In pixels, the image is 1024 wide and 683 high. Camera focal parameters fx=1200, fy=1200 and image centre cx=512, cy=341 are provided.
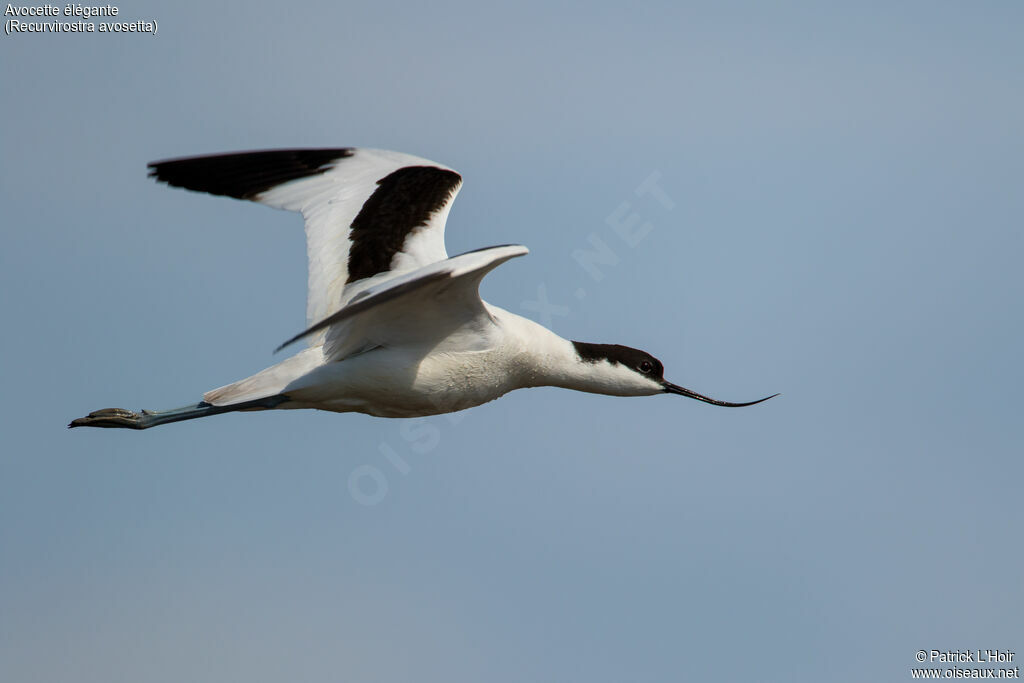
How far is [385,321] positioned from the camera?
7.82 metres

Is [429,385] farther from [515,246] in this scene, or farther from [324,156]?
[324,156]

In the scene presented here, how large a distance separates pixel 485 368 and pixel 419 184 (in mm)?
1682

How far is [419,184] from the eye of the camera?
9.00m

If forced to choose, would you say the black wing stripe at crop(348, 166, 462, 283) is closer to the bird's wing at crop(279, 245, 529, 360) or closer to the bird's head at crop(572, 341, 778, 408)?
the bird's wing at crop(279, 245, 529, 360)

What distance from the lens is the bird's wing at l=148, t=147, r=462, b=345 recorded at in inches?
336

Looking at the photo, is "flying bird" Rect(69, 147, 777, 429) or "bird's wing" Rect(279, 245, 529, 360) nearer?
"bird's wing" Rect(279, 245, 529, 360)

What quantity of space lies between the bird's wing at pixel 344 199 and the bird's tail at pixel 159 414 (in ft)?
2.41

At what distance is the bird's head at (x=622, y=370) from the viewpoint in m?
8.96

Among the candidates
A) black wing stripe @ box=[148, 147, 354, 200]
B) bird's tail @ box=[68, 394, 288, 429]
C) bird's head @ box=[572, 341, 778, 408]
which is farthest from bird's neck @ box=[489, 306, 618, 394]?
black wing stripe @ box=[148, 147, 354, 200]

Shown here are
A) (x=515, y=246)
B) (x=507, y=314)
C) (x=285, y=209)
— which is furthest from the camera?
(x=285, y=209)

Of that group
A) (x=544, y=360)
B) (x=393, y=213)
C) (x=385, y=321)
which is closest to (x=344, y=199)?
(x=393, y=213)

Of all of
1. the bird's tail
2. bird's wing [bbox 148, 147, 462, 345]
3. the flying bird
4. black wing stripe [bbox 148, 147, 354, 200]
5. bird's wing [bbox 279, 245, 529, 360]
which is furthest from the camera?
black wing stripe [bbox 148, 147, 354, 200]

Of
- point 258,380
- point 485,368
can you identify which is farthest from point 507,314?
point 258,380

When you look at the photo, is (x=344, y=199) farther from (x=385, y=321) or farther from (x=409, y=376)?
(x=409, y=376)
